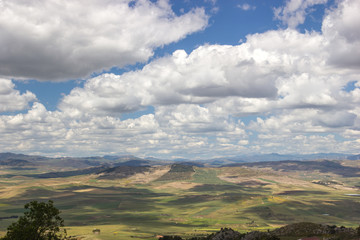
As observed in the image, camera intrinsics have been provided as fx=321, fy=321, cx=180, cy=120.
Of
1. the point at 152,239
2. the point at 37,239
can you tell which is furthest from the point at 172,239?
the point at 37,239

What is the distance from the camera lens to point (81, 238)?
17812 cm

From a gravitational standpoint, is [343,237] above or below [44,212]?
below

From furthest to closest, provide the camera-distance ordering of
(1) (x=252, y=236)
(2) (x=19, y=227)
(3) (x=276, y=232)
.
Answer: (3) (x=276, y=232) < (1) (x=252, y=236) < (2) (x=19, y=227)

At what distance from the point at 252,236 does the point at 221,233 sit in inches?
844

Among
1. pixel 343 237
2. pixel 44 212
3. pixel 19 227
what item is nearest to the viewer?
pixel 19 227

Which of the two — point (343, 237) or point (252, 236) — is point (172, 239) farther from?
point (343, 237)

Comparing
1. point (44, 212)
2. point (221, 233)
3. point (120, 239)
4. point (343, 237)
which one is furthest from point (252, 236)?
point (120, 239)

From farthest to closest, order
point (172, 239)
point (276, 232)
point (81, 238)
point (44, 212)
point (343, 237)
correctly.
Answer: point (81, 238), point (172, 239), point (276, 232), point (343, 237), point (44, 212)

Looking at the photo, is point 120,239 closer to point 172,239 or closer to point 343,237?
point 172,239

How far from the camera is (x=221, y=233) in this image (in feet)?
456

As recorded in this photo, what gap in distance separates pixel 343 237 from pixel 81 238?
441 ft

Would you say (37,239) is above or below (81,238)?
above

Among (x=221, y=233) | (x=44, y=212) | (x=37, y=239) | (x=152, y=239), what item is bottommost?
(x=152, y=239)

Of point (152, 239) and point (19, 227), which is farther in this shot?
point (152, 239)
